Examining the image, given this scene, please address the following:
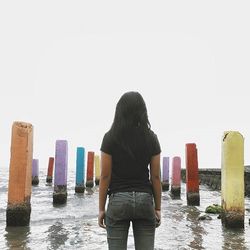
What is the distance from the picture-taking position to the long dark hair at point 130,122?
2.79 meters

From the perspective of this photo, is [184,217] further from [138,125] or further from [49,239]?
[138,125]

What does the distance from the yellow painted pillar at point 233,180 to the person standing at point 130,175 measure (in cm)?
440

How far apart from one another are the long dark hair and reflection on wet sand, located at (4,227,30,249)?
348cm

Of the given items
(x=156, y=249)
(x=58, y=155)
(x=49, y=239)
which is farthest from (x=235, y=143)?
(x=58, y=155)

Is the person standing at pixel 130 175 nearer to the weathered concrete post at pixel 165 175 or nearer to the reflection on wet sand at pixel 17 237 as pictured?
the reflection on wet sand at pixel 17 237

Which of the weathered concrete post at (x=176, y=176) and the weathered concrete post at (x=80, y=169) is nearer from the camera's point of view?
the weathered concrete post at (x=176, y=176)

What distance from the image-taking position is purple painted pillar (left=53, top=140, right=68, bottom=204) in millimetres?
11883

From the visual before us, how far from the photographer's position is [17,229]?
6918 mm

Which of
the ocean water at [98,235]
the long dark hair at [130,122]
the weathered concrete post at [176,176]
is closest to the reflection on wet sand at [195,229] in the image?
the ocean water at [98,235]

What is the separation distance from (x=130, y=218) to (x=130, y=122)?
70 centimetres

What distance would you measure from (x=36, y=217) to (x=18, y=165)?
2.65 metres

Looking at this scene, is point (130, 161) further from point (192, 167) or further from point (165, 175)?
point (165, 175)

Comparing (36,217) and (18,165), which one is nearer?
(18,165)

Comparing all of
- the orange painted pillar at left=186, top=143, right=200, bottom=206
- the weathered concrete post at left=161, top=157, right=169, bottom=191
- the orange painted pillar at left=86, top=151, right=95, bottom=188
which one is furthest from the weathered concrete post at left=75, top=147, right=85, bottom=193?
the orange painted pillar at left=186, top=143, right=200, bottom=206
